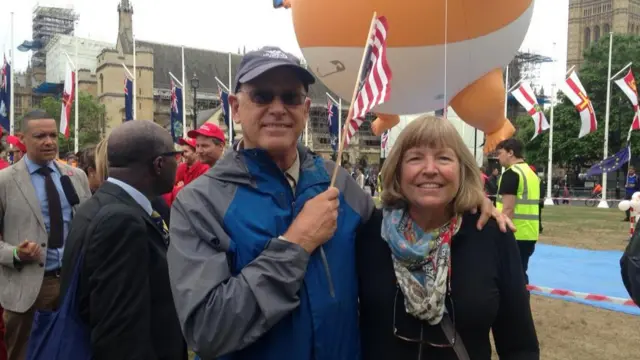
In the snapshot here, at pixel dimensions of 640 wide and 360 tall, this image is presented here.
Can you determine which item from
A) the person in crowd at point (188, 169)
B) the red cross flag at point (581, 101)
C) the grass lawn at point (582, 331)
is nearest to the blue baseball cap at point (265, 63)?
the person in crowd at point (188, 169)

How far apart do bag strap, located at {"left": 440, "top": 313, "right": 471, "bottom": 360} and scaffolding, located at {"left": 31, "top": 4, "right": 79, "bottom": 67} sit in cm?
10496

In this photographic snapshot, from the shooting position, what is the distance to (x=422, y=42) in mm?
4070

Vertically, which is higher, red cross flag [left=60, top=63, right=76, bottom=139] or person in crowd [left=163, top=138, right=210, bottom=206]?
red cross flag [left=60, top=63, right=76, bottom=139]

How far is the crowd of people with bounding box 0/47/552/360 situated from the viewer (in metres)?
1.67

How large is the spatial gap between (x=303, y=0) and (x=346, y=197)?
8.91 feet

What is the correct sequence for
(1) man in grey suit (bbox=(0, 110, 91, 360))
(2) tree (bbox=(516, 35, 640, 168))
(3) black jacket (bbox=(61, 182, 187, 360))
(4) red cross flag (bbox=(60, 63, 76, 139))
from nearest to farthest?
(3) black jacket (bbox=(61, 182, 187, 360)) < (1) man in grey suit (bbox=(0, 110, 91, 360)) < (4) red cross flag (bbox=(60, 63, 76, 139)) < (2) tree (bbox=(516, 35, 640, 168))

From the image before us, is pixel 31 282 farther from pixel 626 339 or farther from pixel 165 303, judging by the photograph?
pixel 626 339

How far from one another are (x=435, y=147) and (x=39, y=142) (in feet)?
11.3

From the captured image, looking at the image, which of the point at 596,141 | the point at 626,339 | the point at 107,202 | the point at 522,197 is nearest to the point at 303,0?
the point at 107,202

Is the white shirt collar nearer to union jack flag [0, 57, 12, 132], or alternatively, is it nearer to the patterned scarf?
the patterned scarf

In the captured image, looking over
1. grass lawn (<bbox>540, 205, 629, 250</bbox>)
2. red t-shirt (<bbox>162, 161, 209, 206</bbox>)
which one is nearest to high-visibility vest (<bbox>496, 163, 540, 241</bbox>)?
red t-shirt (<bbox>162, 161, 209, 206</bbox>)

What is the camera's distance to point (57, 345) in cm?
220

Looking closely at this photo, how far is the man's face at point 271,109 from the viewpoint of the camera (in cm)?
190

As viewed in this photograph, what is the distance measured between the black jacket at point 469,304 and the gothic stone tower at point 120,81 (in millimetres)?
65849
